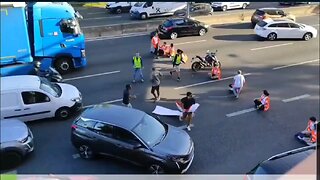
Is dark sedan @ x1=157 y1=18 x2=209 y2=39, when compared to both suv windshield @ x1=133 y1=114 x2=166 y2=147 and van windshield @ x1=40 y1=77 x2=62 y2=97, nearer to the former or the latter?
van windshield @ x1=40 y1=77 x2=62 y2=97

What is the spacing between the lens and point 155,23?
25.4m

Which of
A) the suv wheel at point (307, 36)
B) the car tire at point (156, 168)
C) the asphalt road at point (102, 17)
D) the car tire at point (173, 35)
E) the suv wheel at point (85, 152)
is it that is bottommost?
the car tire at point (156, 168)

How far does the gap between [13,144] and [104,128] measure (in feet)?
8.02

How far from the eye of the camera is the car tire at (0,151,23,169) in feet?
32.8

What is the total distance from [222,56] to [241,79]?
5.40 meters

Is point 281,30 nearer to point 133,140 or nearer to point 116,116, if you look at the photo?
point 116,116

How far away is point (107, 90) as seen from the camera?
15.4 m

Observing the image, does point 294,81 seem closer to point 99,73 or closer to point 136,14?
point 99,73

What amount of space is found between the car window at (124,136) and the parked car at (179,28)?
13.4 metres

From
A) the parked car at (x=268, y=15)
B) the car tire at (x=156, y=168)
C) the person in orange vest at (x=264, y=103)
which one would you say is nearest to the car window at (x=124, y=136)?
the car tire at (x=156, y=168)

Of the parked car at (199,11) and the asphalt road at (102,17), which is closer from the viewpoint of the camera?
the parked car at (199,11)

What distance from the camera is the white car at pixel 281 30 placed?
22.6m

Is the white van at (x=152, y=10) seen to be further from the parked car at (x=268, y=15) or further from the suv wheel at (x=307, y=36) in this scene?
the suv wheel at (x=307, y=36)

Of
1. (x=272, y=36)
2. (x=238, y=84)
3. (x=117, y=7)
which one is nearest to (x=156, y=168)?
(x=238, y=84)
